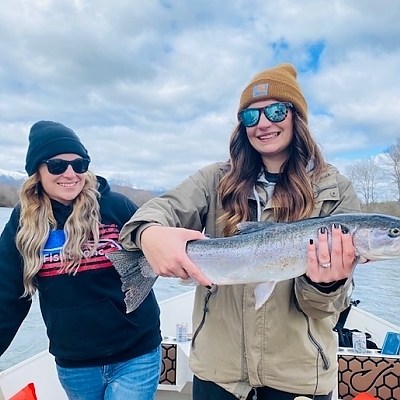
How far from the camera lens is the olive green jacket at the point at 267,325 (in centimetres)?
211

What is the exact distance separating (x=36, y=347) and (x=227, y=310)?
22.9 ft

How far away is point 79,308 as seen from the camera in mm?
2939

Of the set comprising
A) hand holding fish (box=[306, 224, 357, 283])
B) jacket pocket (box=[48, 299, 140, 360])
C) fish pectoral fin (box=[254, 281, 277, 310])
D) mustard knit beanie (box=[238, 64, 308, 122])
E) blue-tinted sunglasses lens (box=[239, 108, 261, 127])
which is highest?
mustard knit beanie (box=[238, 64, 308, 122])

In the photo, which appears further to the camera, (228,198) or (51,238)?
(51,238)

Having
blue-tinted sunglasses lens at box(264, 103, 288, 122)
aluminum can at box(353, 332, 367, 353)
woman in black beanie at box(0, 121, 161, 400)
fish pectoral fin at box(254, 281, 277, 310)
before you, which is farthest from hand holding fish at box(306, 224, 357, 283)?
aluminum can at box(353, 332, 367, 353)

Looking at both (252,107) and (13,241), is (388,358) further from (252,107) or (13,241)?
(13,241)

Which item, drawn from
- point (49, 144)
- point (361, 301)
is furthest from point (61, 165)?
point (361, 301)

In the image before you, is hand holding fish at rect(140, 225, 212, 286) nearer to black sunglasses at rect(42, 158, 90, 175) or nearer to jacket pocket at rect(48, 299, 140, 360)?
jacket pocket at rect(48, 299, 140, 360)

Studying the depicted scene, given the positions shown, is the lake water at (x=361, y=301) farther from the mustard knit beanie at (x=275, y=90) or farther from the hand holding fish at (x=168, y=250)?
the mustard knit beanie at (x=275, y=90)

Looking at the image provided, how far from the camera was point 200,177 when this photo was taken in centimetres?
243

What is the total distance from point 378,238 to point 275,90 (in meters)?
0.99

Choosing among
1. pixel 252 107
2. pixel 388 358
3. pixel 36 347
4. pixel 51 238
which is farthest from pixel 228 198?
pixel 36 347

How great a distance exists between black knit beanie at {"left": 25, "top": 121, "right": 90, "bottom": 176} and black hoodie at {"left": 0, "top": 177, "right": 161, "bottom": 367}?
0.48 meters

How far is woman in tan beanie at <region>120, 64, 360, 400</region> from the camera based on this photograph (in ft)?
6.68
